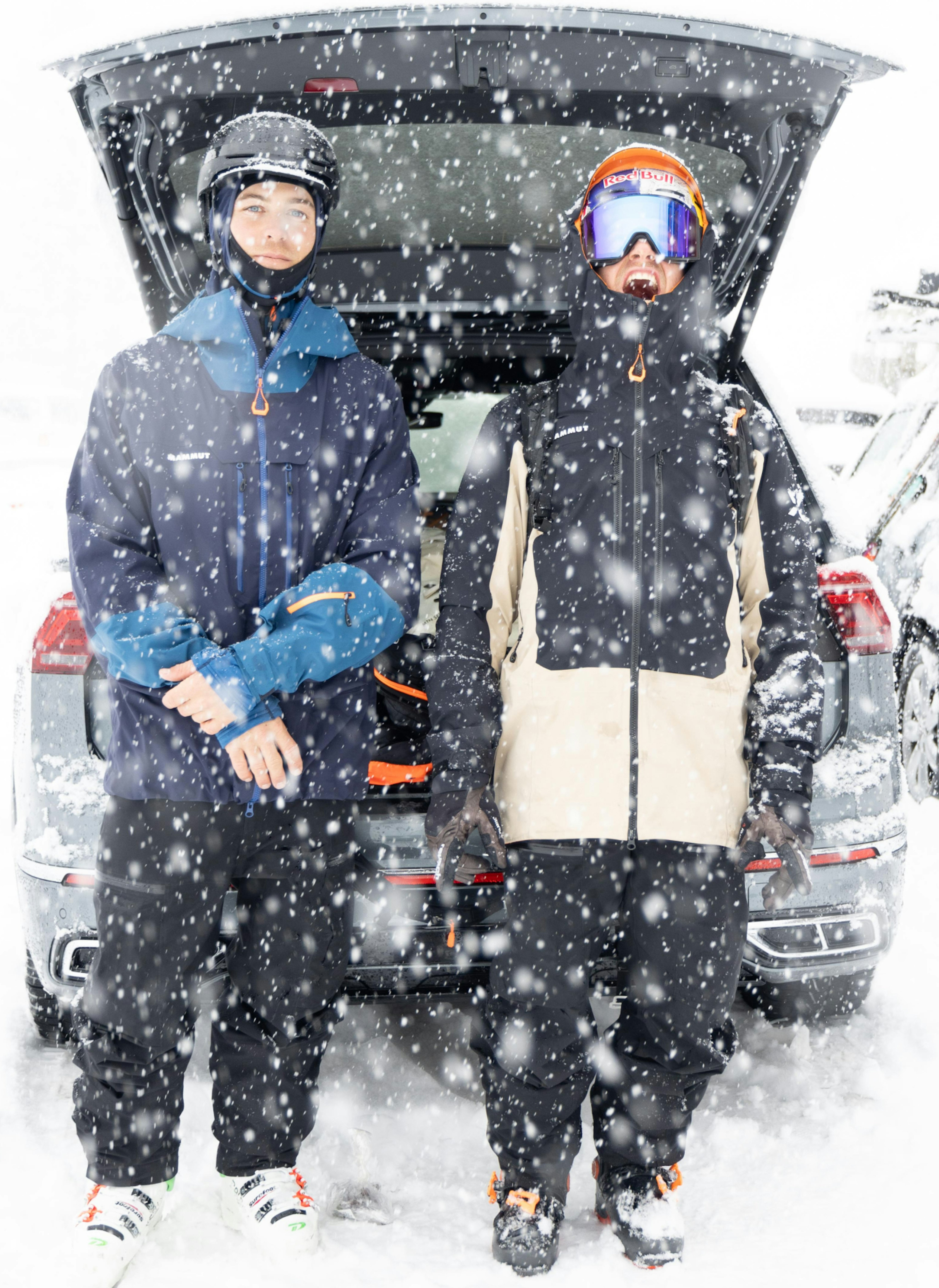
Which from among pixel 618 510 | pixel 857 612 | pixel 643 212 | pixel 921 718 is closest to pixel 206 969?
pixel 618 510

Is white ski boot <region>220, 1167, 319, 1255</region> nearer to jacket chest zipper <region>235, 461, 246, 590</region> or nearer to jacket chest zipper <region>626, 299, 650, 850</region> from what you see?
jacket chest zipper <region>626, 299, 650, 850</region>

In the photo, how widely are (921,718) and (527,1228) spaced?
3.14m

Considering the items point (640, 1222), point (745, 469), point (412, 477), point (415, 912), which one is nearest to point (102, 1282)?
point (415, 912)

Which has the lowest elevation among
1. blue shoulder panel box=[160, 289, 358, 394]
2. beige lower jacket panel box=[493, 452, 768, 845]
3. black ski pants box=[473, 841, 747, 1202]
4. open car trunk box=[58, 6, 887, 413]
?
black ski pants box=[473, 841, 747, 1202]

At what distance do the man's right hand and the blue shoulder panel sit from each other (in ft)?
1.98

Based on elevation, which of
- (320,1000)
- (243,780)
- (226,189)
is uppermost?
(226,189)

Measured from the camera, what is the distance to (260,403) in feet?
6.37

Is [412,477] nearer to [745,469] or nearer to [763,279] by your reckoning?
[745,469]

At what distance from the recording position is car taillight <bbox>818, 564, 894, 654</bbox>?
89.0 inches

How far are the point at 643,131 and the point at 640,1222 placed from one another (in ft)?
7.63

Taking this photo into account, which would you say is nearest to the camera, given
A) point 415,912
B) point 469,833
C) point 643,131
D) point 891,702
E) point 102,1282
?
point 102,1282

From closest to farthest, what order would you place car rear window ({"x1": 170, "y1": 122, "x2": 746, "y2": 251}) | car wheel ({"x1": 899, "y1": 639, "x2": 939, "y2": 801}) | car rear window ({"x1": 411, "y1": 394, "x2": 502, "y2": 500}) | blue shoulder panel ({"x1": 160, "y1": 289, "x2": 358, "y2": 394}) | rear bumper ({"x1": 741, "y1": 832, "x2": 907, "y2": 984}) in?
blue shoulder panel ({"x1": 160, "y1": 289, "x2": 358, "y2": 394})
rear bumper ({"x1": 741, "y1": 832, "x2": 907, "y2": 984})
car rear window ({"x1": 170, "y1": 122, "x2": 746, "y2": 251})
car rear window ({"x1": 411, "y1": 394, "x2": 502, "y2": 500})
car wheel ({"x1": 899, "y1": 639, "x2": 939, "y2": 801})

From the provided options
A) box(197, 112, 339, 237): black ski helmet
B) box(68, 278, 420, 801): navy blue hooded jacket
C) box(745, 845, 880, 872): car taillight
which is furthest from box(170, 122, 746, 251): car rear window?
box(745, 845, 880, 872): car taillight

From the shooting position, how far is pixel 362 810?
2.18 meters
